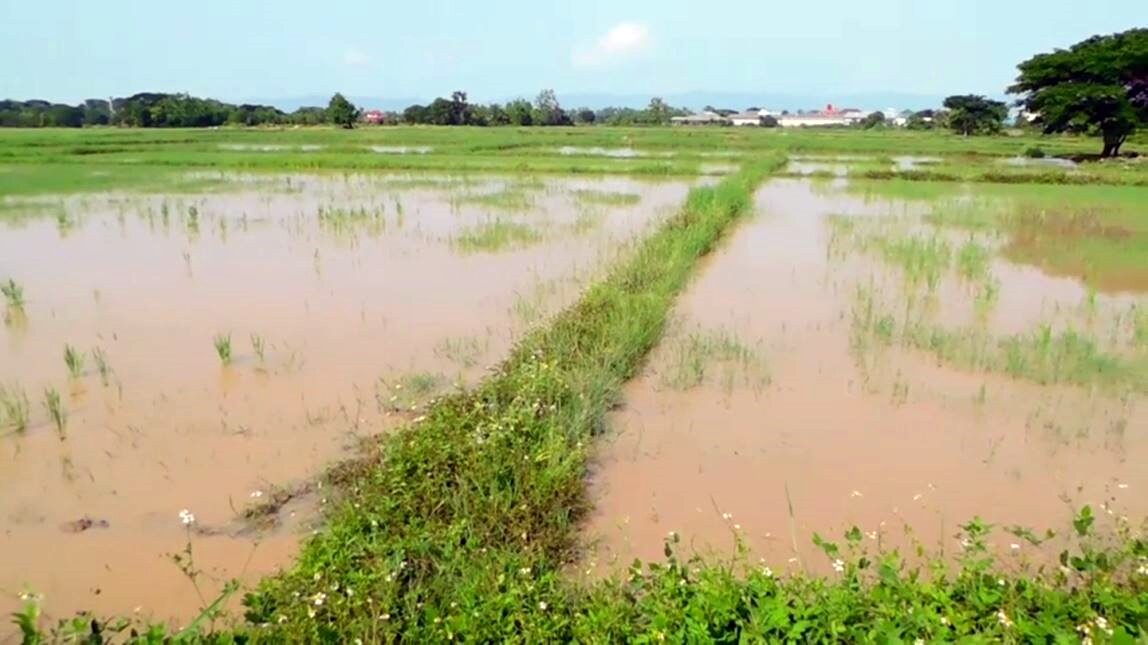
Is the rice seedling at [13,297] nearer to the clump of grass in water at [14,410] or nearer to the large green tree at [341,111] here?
the clump of grass in water at [14,410]

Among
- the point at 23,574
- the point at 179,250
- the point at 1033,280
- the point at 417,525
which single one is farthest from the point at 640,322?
the point at 179,250

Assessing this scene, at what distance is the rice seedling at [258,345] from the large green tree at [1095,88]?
21.3 m

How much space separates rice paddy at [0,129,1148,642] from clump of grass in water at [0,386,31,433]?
0.09 feet

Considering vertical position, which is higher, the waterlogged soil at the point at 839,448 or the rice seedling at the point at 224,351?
the rice seedling at the point at 224,351

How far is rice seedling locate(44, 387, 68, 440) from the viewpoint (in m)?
3.86

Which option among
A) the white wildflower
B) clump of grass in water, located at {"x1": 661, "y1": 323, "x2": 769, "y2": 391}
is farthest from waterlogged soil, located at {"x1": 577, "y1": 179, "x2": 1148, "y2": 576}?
the white wildflower

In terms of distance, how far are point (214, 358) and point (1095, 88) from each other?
2188 centimetres

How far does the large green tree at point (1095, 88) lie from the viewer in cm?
1969

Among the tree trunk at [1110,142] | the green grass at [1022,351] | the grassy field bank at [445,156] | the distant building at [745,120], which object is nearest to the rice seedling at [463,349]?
the green grass at [1022,351]

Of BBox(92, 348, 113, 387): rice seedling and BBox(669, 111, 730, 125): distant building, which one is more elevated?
BBox(669, 111, 730, 125): distant building

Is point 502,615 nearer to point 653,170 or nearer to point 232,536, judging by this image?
point 232,536

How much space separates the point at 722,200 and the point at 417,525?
28.8 feet

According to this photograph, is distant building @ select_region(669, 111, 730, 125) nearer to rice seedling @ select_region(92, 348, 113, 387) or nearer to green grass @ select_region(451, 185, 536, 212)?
green grass @ select_region(451, 185, 536, 212)

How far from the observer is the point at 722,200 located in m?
10.8
